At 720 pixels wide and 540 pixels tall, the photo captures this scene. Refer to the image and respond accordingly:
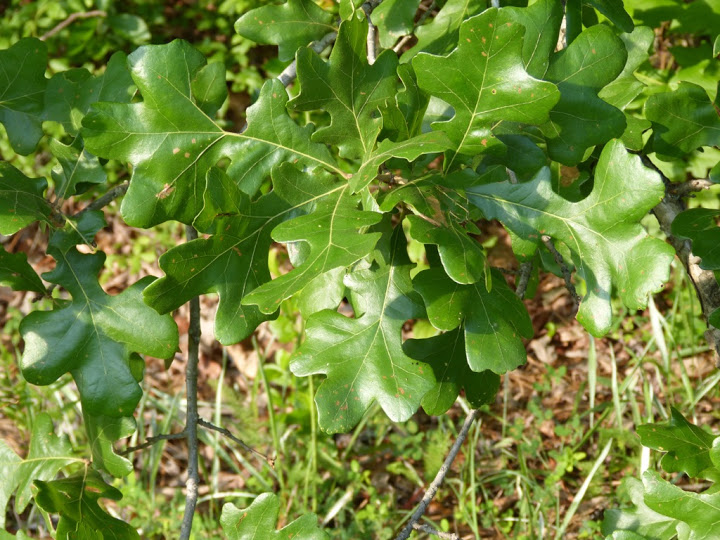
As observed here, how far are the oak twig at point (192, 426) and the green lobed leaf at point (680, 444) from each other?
3.29 feet

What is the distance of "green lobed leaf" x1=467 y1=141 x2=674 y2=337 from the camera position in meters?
1.18

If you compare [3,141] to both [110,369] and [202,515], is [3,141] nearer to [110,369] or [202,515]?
[202,515]

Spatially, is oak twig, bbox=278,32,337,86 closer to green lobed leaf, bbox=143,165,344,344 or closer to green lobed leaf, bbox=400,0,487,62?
green lobed leaf, bbox=400,0,487,62

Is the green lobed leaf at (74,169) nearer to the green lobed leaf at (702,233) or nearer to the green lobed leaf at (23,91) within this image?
the green lobed leaf at (23,91)

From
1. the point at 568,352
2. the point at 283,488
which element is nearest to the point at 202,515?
the point at 283,488

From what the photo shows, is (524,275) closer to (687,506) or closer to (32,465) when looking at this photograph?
(687,506)

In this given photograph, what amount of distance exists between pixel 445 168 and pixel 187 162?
1.63ft

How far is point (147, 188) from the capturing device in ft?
4.34

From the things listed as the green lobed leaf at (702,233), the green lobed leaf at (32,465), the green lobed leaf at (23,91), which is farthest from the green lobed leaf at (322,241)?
the green lobed leaf at (32,465)

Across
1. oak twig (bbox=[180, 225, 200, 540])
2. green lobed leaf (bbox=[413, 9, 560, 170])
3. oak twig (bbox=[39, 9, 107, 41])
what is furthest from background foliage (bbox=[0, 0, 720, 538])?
oak twig (bbox=[39, 9, 107, 41])

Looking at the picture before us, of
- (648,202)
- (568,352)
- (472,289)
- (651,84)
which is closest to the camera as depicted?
(648,202)

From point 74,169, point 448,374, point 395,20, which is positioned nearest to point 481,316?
point 448,374

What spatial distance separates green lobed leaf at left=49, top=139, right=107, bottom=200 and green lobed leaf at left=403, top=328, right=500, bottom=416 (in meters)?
0.84

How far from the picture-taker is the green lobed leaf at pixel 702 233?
1.33 metres
